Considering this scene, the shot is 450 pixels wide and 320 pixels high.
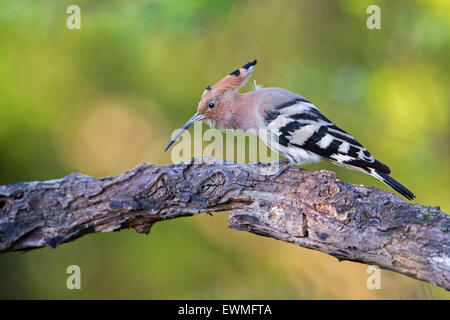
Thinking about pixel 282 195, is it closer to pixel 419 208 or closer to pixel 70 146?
pixel 419 208

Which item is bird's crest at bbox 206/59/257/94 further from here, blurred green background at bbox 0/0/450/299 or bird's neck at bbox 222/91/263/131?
blurred green background at bbox 0/0/450/299

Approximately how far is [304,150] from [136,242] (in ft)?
7.93

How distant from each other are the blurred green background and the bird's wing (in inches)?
52.2

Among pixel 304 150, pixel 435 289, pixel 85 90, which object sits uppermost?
pixel 85 90

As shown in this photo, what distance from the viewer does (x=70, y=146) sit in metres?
4.59

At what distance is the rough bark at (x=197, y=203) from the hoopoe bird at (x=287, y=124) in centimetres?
24

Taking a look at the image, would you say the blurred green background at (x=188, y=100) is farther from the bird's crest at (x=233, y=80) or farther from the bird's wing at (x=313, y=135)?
the bird's wing at (x=313, y=135)

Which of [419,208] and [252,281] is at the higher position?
[419,208]

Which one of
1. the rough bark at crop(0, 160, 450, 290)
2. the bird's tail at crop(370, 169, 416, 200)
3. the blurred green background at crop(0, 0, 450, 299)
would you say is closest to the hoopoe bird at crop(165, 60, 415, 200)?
the bird's tail at crop(370, 169, 416, 200)

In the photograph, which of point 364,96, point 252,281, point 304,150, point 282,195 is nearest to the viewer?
point 282,195

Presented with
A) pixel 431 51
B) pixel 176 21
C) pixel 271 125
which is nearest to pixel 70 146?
pixel 176 21

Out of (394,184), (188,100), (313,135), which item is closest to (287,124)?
(313,135)

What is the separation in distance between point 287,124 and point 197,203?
75 centimetres

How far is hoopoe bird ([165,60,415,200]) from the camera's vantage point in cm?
252
